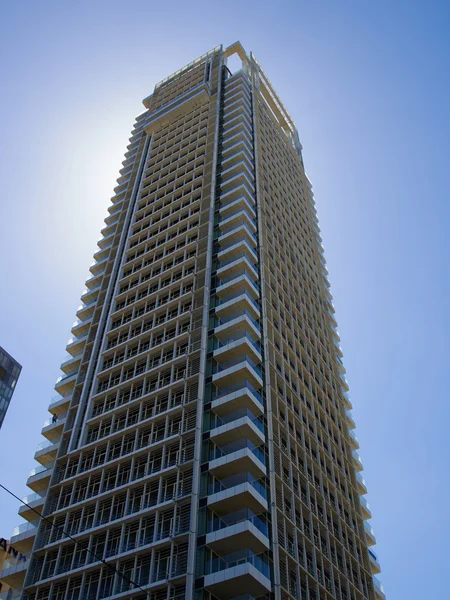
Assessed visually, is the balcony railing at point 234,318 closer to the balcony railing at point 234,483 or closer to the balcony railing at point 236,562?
the balcony railing at point 234,483

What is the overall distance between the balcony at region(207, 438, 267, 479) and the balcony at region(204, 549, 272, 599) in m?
5.14

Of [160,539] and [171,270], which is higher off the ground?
[171,270]

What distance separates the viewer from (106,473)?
44062 millimetres

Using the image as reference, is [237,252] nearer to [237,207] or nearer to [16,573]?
[237,207]

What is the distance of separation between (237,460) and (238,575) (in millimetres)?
6903

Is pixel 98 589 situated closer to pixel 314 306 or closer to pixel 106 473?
pixel 106 473

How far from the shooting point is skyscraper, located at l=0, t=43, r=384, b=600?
3762cm

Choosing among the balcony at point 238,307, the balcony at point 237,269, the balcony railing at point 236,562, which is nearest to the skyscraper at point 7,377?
the balcony at point 237,269

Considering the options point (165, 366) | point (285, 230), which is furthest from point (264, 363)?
point (285, 230)

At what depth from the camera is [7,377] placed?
267 feet

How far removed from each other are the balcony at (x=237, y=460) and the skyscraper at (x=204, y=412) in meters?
0.13

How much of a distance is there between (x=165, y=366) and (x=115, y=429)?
560 centimetres

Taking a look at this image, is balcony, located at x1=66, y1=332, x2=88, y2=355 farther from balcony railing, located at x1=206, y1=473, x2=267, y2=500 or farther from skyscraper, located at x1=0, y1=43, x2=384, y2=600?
balcony railing, located at x1=206, y1=473, x2=267, y2=500

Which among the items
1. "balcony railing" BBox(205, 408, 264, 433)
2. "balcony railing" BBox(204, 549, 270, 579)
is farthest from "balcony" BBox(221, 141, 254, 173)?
"balcony railing" BBox(204, 549, 270, 579)
